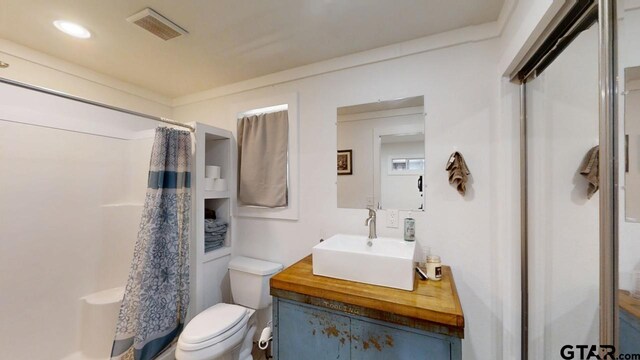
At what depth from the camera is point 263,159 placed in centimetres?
204

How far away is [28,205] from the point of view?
1588 mm

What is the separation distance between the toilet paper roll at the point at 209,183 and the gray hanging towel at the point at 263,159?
0.22m

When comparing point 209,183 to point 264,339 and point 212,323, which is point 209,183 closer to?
point 212,323

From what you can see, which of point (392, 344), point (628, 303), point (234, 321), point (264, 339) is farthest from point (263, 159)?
point (628, 303)

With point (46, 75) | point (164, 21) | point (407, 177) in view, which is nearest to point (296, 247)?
point (407, 177)

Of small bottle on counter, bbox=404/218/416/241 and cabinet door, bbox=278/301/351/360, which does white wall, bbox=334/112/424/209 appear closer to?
small bottle on counter, bbox=404/218/416/241

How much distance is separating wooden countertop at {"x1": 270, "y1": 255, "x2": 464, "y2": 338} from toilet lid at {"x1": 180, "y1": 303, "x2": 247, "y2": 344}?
1.66 ft

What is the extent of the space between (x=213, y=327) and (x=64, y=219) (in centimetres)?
136

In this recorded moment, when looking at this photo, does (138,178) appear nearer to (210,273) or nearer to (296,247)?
(210,273)

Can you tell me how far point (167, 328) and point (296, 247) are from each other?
1.01m

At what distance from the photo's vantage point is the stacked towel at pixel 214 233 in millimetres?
1948

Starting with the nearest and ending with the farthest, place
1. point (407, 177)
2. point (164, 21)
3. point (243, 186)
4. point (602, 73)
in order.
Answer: point (602, 73), point (164, 21), point (407, 177), point (243, 186)

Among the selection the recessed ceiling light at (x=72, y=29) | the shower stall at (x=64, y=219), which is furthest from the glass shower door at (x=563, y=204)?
the shower stall at (x=64, y=219)

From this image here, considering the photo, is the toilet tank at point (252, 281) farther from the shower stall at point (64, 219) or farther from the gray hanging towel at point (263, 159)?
the shower stall at point (64, 219)
